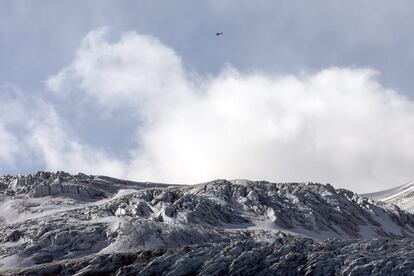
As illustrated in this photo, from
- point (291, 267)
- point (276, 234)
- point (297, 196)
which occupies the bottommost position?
point (291, 267)

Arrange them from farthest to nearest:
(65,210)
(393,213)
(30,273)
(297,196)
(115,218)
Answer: (393,213), (297,196), (65,210), (115,218), (30,273)

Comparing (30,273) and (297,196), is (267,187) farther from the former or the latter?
(30,273)

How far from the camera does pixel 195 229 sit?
122688 mm

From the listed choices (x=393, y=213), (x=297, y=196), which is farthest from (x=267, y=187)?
(x=393, y=213)

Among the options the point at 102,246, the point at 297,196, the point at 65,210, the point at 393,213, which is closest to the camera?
the point at 102,246

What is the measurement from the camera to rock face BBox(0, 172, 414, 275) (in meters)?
95.6

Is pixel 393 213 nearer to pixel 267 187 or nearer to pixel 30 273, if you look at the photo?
pixel 267 187

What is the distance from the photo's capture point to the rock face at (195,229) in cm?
9556

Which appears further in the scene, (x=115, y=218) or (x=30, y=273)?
(x=115, y=218)

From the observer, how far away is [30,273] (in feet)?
332

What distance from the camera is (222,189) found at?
155375mm

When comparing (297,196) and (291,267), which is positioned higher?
(297,196)

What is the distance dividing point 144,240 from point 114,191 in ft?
147

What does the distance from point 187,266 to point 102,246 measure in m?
24.5
